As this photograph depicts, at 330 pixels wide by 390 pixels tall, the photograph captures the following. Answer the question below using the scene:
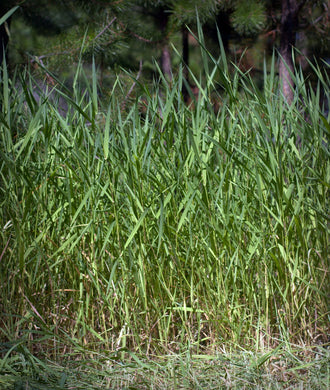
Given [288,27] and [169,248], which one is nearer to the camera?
[169,248]

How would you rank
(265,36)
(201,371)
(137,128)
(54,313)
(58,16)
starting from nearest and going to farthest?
(201,371)
(54,313)
(137,128)
(58,16)
(265,36)

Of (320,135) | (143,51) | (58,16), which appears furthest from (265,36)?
(320,135)

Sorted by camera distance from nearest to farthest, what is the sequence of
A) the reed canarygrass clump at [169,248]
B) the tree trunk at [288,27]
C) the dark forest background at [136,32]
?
the reed canarygrass clump at [169,248]
the dark forest background at [136,32]
the tree trunk at [288,27]

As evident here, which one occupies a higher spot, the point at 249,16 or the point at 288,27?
the point at 249,16

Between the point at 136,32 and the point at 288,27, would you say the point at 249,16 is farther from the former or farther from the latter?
the point at 136,32

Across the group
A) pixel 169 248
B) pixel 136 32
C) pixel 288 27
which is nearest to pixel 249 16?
pixel 288 27

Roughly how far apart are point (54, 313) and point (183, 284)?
28 centimetres

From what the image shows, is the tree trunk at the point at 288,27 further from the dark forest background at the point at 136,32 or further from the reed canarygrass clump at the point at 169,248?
the reed canarygrass clump at the point at 169,248

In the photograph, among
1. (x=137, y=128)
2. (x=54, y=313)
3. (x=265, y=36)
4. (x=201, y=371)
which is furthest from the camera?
(x=265, y=36)

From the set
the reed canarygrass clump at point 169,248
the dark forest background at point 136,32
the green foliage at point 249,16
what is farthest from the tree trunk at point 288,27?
the reed canarygrass clump at point 169,248

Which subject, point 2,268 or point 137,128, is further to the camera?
point 137,128

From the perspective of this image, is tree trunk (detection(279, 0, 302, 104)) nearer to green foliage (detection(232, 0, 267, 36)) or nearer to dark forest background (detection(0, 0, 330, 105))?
dark forest background (detection(0, 0, 330, 105))

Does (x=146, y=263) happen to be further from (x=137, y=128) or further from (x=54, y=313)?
(x=137, y=128)

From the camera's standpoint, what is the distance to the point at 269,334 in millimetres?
919
